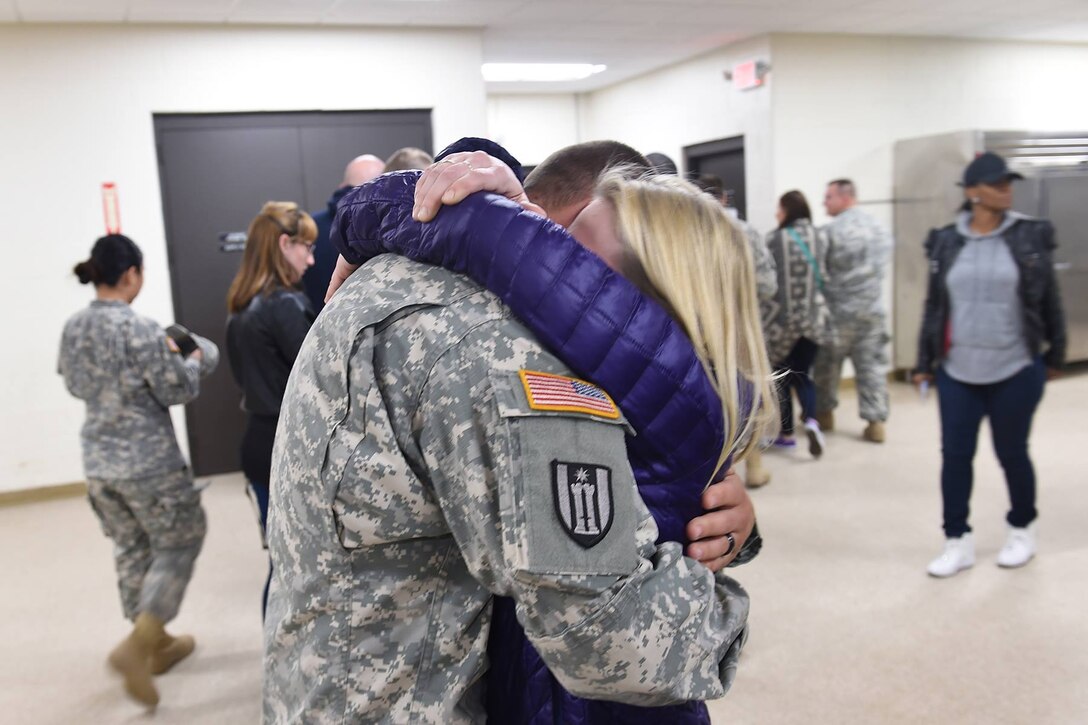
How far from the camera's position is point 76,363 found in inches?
109

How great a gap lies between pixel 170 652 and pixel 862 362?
429cm

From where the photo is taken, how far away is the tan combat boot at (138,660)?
2568 mm

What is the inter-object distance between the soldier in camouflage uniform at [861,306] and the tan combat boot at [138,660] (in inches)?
169

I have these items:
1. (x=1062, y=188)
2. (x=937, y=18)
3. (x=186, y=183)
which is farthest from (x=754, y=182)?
(x=186, y=183)

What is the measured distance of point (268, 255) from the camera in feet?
9.10

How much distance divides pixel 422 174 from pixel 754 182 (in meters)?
6.47

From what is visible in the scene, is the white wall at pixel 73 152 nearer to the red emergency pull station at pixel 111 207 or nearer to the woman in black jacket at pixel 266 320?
the red emergency pull station at pixel 111 207

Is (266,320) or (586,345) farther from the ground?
(586,345)

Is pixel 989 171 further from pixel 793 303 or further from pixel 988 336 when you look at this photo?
pixel 793 303

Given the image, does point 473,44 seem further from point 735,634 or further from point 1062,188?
point 735,634

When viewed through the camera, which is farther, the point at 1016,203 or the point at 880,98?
the point at 880,98

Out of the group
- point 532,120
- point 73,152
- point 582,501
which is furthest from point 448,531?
point 532,120

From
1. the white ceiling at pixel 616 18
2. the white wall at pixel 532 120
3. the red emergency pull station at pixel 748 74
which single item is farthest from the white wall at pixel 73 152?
the white wall at pixel 532 120

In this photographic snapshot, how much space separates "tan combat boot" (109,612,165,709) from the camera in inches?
101
